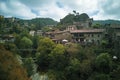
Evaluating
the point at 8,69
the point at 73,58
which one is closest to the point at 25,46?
the point at 73,58

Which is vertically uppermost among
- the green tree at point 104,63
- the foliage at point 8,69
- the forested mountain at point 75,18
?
the forested mountain at point 75,18

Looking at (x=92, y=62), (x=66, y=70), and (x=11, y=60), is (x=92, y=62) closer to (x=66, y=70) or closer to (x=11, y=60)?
(x=66, y=70)

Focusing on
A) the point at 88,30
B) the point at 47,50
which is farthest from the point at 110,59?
the point at 88,30

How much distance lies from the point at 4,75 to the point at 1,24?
39.3m

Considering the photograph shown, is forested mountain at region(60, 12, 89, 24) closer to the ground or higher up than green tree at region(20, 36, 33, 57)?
higher up

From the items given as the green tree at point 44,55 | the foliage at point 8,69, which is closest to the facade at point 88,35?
the green tree at point 44,55

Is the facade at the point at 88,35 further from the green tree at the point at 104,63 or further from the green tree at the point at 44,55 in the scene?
the green tree at the point at 104,63

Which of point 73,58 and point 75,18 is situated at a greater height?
point 75,18

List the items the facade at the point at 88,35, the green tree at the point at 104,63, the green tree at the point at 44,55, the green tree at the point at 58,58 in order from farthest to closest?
the facade at the point at 88,35 < the green tree at the point at 44,55 < the green tree at the point at 58,58 < the green tree at the point at 104,63

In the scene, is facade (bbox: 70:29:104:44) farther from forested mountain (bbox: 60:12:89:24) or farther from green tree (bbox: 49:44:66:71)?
forested mountain (bbox: 60:12:89:24)

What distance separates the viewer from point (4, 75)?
21953 millimetres

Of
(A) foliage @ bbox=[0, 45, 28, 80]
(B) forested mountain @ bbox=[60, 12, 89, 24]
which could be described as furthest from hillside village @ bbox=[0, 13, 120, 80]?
(B) forested mountain @ bbox=[60, 12, 89, 24]

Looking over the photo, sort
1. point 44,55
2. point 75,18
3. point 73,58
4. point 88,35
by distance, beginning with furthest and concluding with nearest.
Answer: point 75,18, point 88,35, point 44,55, point 73,58

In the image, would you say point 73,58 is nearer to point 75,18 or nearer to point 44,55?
point 44,55
